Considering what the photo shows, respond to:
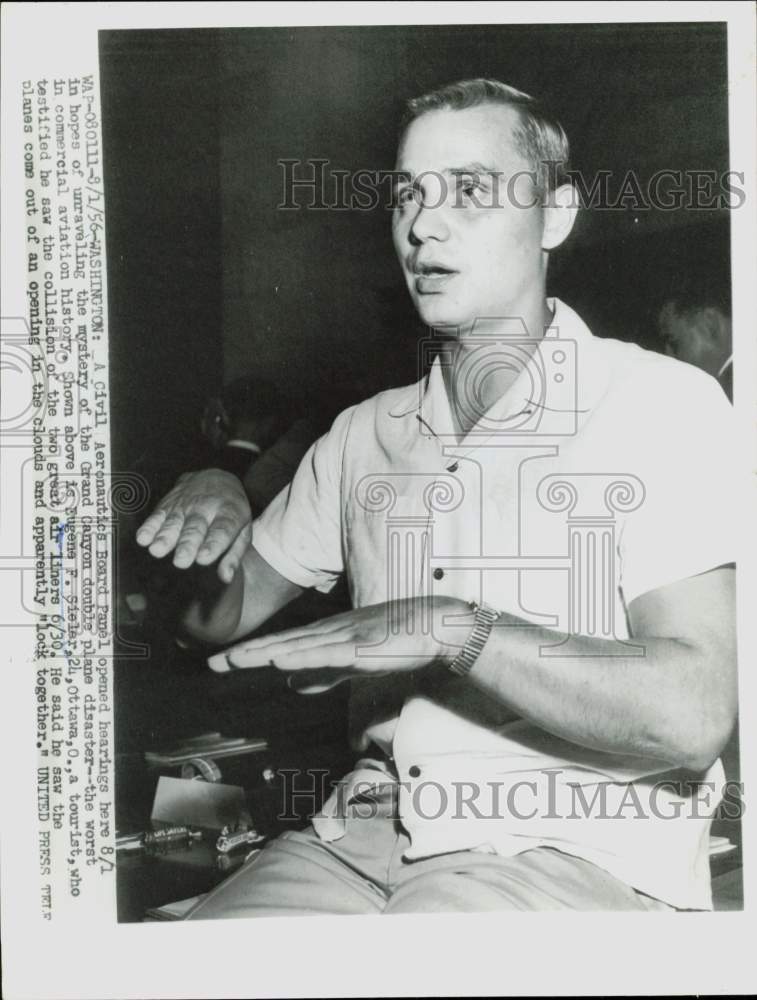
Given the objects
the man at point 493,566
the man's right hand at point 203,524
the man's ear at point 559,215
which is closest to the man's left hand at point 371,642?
the man at point 493,566

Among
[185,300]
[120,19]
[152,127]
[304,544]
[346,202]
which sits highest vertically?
[120,19]

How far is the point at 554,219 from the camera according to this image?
3.73 ft

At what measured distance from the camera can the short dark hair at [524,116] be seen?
1.13 m

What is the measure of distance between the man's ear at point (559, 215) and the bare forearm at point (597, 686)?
18.4 inches

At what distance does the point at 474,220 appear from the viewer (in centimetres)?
112

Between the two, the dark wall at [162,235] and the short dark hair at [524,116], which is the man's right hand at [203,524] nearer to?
the dark wall at [162,235]

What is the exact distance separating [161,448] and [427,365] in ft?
1.13

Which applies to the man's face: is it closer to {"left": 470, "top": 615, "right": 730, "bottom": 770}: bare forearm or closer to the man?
the man

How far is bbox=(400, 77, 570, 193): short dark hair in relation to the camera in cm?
113

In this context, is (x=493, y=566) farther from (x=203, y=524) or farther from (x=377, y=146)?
(x=377, y=146)

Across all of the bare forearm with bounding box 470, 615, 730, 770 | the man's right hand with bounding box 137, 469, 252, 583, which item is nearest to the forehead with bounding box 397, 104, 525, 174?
the man's right hand with bounding box 137, 469, 252, 583

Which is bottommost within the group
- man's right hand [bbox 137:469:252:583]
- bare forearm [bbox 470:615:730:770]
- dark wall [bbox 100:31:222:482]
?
bare forearm [bbox 470:615:730:770]

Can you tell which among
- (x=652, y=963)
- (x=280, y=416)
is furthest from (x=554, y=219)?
(x=652, y=963)

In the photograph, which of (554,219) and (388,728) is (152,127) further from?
(388,728)
